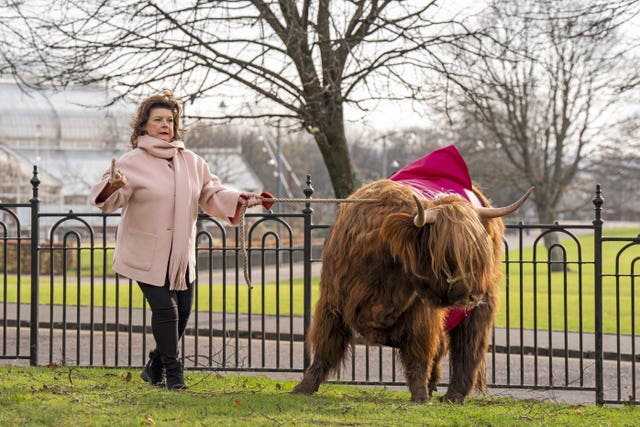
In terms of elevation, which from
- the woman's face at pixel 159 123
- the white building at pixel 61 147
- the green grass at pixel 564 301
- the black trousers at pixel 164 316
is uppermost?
the white building at pixel 61 147

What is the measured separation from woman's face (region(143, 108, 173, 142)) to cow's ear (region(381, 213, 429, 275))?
164 centimetres

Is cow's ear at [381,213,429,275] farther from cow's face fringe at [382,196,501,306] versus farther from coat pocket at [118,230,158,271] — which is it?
coat pocket at [118,230,158,271]

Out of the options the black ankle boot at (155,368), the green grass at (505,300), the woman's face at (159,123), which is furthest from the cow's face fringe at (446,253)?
the green grass at (505,300)

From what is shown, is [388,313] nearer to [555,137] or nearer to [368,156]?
[555,137]

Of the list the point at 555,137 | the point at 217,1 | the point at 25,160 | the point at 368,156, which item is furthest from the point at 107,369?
the point at 368,156

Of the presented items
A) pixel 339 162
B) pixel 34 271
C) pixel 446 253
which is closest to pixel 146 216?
pixel 446 253

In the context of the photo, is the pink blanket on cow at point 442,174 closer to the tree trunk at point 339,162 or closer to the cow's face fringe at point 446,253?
the cow's face fringe at point 446,253

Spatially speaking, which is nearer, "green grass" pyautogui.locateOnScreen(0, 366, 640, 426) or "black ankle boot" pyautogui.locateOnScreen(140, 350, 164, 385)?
"green grass" pyautogui.locateOnScreen(0, 366, 640, 426)

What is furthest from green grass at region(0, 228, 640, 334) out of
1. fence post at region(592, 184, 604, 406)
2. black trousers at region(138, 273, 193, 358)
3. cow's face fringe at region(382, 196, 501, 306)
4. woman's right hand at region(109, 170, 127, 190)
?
cow's face fringe at region(382, 196, 501, 306)

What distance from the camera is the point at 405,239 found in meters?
5.82

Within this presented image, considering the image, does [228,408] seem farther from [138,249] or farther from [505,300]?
[505,300]

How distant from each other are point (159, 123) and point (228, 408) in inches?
79.5

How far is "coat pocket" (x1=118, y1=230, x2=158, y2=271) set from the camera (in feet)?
19.8

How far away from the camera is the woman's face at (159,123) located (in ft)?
20.3
